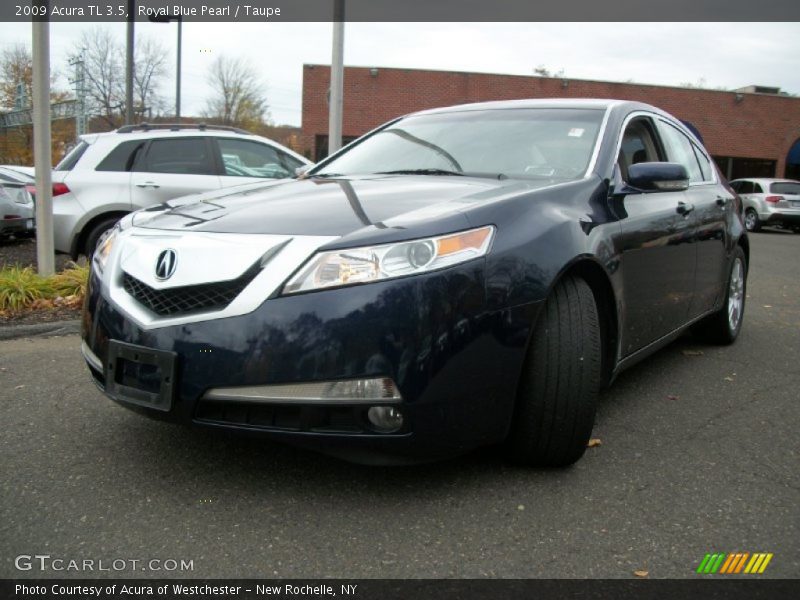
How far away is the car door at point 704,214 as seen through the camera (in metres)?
4.03

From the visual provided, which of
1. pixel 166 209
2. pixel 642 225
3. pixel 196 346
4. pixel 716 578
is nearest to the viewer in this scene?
pixel 716 578

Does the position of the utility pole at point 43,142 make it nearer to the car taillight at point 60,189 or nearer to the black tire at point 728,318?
the car taillight at point 60,189

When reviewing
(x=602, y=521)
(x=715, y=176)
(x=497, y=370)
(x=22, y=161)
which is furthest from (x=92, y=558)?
(x=22, y=161)

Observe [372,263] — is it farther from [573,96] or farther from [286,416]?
[573,96]

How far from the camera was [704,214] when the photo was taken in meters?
4.10

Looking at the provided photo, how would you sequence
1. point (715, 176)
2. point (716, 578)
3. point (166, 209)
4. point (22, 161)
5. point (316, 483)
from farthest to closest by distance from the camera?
point (22, 161) → point (715, 176) → point (166, 209) → point (316, 483) → point (716, 578)

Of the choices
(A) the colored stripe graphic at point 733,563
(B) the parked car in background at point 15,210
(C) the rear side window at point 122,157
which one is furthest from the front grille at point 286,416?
(B) the parked car in background at point 15,210

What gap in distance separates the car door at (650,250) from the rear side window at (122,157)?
5409mm

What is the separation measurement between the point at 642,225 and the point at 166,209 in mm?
2102

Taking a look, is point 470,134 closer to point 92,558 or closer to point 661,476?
point 661,476

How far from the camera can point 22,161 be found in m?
33.3

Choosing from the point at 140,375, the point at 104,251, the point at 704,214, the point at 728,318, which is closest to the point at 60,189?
the point at 104,251
